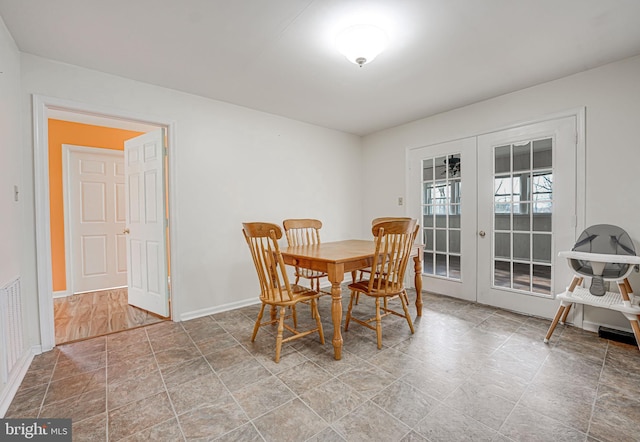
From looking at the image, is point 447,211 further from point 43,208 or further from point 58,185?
point 58,185

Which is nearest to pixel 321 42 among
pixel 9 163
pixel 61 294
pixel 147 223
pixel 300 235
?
pixel 300 235

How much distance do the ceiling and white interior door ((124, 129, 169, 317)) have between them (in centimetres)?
78

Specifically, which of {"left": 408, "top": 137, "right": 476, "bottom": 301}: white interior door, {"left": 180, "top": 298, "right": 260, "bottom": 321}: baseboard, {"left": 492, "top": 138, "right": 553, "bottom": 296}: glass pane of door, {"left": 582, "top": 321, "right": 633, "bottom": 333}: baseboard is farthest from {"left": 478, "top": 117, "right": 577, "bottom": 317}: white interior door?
{"left": 180, "top": 298, "right": 260, "bottom": 321}: baseboard

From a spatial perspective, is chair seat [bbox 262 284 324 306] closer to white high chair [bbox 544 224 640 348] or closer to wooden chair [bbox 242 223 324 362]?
wooden chair [bbox 242 223 324 362]

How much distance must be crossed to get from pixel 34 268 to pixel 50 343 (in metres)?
0.64

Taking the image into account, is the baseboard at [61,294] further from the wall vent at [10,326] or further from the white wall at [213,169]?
the wall vent at [10,326]

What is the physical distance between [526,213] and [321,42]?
2698 millimetres

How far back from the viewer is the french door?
110 inches

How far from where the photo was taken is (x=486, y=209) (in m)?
3.27

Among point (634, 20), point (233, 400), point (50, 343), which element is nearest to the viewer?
point (233, 400)

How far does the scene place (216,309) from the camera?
10.4ft

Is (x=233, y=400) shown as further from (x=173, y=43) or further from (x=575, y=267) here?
(x=575, y=267)

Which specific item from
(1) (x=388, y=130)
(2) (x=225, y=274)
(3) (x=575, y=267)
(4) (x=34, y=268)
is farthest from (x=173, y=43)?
(3) (x=575, y=267)

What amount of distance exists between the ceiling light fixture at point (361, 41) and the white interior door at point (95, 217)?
155 inches
